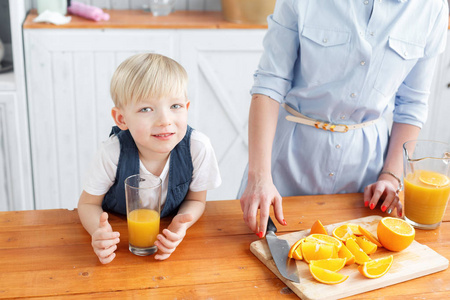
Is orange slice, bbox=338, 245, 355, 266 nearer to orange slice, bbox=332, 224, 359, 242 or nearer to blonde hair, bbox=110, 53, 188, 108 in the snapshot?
orange slice, bbox=332, 224, 359, 242

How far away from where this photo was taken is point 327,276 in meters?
1.04

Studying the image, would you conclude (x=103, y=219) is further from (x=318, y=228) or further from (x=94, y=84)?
(x=94, y=84)

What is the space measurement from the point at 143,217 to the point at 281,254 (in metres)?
0.31

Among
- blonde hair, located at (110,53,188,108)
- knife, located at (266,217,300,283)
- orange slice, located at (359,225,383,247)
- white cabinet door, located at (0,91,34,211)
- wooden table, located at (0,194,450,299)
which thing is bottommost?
white cabinet door, located at (0,91,34,211)

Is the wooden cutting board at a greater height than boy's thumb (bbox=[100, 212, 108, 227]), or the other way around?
boy's thumb (bbox=[100, 212, 108, 227])

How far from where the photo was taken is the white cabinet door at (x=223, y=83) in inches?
102

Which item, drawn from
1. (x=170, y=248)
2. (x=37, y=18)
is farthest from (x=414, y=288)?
(x=37, y=18)

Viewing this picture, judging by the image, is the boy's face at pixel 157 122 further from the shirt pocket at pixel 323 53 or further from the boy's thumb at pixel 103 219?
the shirt pocket at pixel 323 53

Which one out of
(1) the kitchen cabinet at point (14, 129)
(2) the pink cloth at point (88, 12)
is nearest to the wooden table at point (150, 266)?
(1) the kitchen cabinet at point (14, 129)

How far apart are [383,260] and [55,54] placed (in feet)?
6.23

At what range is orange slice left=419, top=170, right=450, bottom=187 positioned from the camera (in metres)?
1.27

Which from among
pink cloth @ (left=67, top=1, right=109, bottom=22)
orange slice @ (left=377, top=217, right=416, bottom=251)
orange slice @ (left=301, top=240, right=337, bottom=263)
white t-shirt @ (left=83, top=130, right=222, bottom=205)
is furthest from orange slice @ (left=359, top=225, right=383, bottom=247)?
pink cloth @ (left=67, top=1, right=109, bottom=22)

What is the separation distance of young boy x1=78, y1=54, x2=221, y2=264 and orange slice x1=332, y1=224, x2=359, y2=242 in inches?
13.1

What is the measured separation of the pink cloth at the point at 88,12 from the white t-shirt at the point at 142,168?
1370 mm
